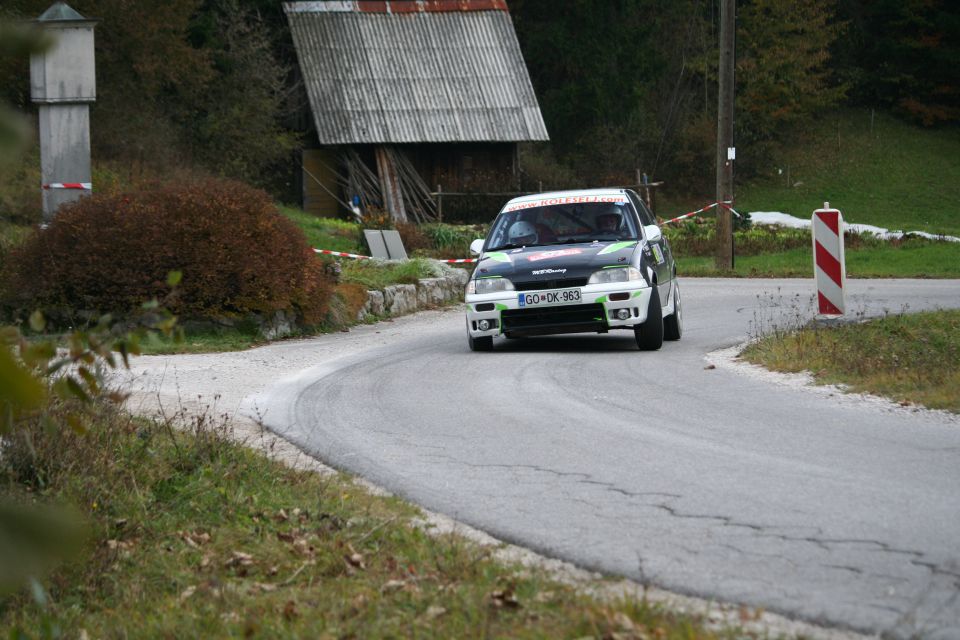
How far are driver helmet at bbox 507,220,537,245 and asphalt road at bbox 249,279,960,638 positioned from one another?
1.68 m

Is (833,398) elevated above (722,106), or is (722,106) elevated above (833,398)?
(722,106)

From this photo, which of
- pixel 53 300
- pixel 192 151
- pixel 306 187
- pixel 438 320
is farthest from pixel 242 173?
pixel 53 300

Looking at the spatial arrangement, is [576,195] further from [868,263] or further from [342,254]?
[868,263]

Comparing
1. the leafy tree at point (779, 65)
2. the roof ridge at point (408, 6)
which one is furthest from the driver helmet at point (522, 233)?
the leafy tree at point (779, 65)

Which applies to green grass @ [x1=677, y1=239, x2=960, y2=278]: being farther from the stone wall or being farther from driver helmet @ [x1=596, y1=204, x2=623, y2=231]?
driver helmet @ [x1=596, y1=204, x2=623, y2=231]

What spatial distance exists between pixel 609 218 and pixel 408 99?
27.7 meters

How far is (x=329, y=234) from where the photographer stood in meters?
31.6

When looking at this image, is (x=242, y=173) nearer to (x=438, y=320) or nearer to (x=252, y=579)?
(x=438, y=320)

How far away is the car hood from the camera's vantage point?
1296 cm

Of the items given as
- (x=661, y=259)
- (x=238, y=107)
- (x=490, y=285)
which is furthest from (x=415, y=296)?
(x=238, y=107)

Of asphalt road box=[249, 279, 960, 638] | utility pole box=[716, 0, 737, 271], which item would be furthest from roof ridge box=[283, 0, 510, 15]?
asphalt road box=[249, 279, 960, 638]

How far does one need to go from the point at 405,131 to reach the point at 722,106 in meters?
16.2

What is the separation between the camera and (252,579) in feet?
17.0

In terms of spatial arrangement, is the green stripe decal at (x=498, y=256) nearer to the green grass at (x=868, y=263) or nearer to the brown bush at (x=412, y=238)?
the green grass at (x=868, y=263)
